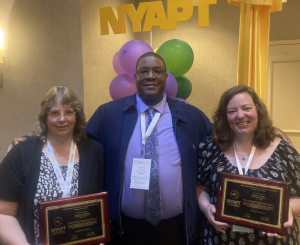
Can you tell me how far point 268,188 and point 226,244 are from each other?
0.43 meters

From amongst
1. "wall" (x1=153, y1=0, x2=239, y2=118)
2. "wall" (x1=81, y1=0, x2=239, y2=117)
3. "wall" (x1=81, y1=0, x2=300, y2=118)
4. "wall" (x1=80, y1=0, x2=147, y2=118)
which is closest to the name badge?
"wall" (x1=80, y1=0, x2=147, y2=118)

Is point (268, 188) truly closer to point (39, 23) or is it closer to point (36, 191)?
point (36, 191)

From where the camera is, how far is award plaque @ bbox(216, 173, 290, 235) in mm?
1151

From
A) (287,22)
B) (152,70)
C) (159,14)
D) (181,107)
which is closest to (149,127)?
(181,107)

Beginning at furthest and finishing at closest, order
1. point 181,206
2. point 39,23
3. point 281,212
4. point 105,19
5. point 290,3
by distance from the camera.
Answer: point 290,3 → point 39,23 → point 105,19 → point 181,206 → point 281,212

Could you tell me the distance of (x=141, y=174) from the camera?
59.4 inches

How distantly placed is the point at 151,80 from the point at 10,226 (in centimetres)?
122

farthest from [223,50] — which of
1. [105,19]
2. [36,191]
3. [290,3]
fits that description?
[36,191]

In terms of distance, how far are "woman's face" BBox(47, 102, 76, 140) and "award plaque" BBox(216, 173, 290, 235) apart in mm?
939

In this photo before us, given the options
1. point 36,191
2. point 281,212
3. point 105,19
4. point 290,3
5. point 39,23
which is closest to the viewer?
point 281,212

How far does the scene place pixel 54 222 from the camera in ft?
3.82

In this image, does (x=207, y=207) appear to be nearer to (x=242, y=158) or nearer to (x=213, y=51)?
(x=242, y=158)

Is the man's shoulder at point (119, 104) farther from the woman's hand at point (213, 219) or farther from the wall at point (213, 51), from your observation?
the wall at point (213, 51)

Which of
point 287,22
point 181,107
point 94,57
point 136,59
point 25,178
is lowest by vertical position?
point 25,178
